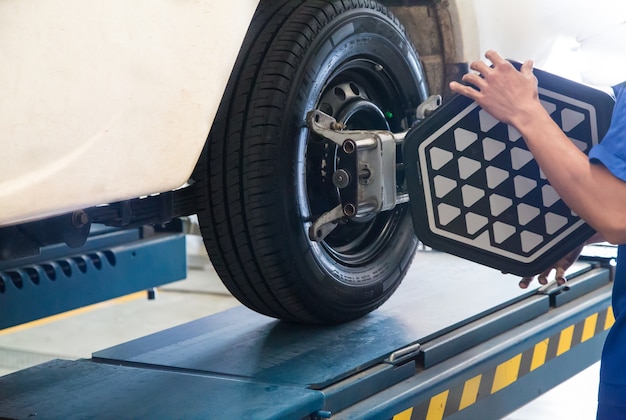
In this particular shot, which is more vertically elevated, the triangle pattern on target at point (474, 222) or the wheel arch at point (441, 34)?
the wheel arch at point (441, 34)

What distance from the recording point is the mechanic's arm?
1.71 metres

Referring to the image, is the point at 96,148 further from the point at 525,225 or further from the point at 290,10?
the point at 525,225

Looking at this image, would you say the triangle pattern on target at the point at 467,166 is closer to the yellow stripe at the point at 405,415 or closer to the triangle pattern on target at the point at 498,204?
the triangle pattern on target at the point at 498,204

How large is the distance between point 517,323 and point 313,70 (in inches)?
42.1

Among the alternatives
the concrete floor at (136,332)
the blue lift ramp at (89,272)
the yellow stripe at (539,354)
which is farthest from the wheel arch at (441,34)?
the concrete floor at (136,332)

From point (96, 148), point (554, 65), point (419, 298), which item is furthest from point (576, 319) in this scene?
point (96, 148)

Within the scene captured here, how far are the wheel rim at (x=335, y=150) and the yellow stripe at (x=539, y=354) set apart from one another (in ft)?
1.87

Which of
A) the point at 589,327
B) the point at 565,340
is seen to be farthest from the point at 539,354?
the point at 589,327

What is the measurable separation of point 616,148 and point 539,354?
1.11 meters

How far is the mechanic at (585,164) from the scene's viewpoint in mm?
1704

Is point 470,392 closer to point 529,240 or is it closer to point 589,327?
point 529,240

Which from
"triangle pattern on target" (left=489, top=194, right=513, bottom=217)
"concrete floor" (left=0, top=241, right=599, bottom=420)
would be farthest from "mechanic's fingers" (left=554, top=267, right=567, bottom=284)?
"concrete floor" (left=0, top=241, right=599, bottom=420)

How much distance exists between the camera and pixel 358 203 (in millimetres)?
2127

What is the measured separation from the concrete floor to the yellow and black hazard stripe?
3.66ft
